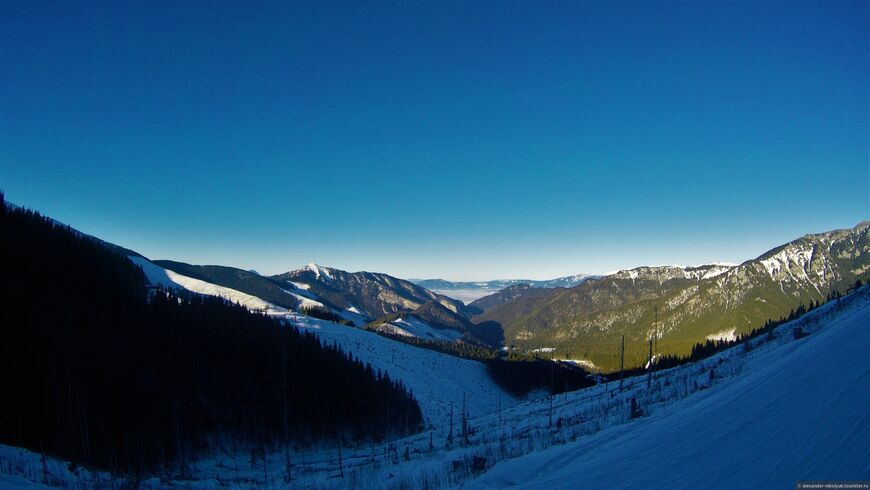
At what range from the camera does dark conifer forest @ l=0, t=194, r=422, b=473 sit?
3494cm

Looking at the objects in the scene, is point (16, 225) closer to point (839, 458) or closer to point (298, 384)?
point (298, 384)

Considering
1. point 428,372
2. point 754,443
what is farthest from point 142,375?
point 428,372

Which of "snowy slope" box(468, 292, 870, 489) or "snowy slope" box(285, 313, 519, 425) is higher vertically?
"snowy slope" box(468, 292, 870, 489)

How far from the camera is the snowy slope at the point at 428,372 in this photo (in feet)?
316

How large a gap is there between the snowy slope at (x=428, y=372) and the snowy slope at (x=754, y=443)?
266ft

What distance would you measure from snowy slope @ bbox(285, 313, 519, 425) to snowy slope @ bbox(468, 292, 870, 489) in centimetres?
8101

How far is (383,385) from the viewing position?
7794cm

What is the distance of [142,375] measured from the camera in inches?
1833

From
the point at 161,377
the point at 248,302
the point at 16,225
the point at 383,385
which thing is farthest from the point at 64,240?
the point at 248,302

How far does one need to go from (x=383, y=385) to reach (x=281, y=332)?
72.9 ft

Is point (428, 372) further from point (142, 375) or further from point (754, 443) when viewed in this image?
point (754, 443)

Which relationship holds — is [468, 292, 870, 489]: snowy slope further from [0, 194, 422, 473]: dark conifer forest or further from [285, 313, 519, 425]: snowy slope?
[285, 313, 519, 425]: snowy slope

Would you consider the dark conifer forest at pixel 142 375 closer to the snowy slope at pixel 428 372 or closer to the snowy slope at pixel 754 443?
the snowy slope at pixel 428 372

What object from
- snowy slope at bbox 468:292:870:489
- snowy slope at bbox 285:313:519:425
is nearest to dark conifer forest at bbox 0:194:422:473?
snowy slope at bbox 285:313:519:425
